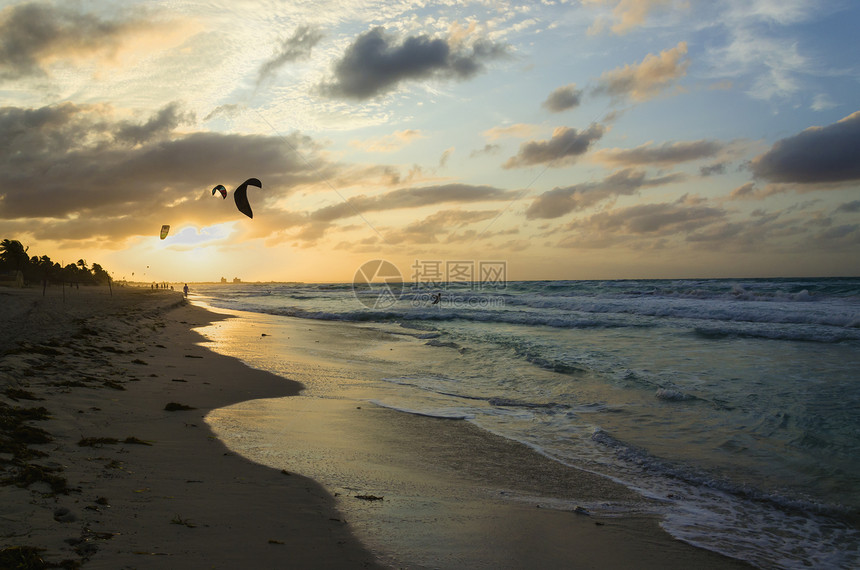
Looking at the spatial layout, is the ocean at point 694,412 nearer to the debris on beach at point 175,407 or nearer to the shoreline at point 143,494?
the shoreline at point 143,494

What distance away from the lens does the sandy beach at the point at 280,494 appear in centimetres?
319

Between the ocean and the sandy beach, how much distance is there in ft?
2.11

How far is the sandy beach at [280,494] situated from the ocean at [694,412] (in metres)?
0.64

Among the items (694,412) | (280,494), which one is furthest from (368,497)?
(694,412)

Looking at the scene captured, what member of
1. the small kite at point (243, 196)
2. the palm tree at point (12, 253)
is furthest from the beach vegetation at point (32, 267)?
the small kite at point (243, 196)

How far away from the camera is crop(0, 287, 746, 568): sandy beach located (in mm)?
3188

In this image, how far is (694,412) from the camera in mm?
8031

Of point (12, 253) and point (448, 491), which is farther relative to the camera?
point (12, 253)

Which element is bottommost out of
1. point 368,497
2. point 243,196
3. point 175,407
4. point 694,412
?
point 694,412

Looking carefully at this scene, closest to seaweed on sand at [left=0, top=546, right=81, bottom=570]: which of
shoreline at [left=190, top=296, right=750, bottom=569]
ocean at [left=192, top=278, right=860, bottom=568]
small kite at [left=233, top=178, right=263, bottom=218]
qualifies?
shoreline at [left=190, top=296, right=750, bottom=569]

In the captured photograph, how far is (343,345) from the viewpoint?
57.3 feet

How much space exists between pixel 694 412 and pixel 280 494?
267 inches

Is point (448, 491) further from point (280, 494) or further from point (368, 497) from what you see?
point (280, 494)

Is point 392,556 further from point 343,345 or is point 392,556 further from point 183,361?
point 343,345
